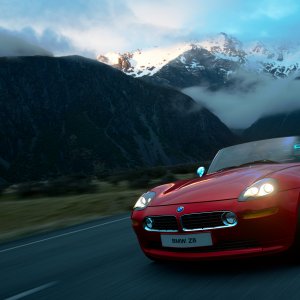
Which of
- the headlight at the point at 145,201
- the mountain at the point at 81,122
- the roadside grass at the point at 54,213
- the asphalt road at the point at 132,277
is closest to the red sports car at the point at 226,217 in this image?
Result: the headlight at the point at 145,201

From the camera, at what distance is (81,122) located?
152 metres

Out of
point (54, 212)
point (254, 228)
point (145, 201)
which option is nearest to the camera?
point (254, 228)

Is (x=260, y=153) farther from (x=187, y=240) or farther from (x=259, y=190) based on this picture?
(x=187, y=240)

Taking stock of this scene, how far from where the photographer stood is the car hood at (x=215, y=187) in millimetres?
5336

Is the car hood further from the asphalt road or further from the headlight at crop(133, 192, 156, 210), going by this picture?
the asphalt road

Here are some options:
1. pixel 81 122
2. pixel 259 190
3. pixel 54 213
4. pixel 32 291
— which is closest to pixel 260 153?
pixel 259 190

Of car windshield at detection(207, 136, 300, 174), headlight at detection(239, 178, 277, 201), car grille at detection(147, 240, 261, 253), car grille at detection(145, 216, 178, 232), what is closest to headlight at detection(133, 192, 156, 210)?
car grille at detection(145, 216, 178, 232)

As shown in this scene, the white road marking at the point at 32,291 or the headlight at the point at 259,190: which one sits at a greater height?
the headlight at the point at 259,190

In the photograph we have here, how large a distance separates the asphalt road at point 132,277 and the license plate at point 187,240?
0.32 meters

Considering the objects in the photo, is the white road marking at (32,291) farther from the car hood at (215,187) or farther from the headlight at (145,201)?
the car hood at (215,187)

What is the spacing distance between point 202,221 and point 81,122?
487 ft

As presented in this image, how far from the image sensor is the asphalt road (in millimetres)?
4777

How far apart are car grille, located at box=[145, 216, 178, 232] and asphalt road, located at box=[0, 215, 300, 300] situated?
0.48m

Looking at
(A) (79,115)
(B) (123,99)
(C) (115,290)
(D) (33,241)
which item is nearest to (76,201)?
(D) (33,241)
